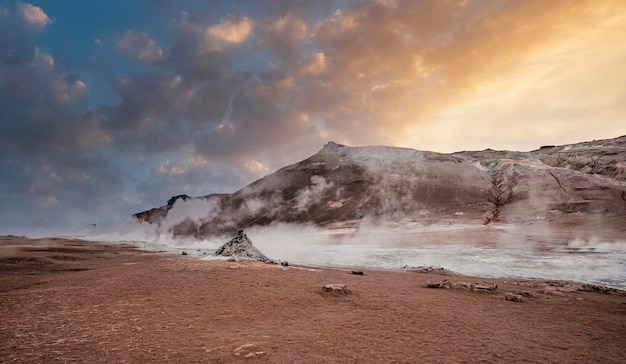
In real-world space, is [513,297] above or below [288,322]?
below

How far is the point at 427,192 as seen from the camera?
78062mm

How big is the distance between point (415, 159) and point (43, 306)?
94.5 m

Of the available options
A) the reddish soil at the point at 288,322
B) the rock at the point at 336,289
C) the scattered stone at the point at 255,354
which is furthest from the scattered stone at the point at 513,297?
the scattered stone at the point at 255,354

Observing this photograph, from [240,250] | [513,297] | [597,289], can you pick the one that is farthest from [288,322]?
[240,250]

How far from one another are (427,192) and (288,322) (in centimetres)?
7358

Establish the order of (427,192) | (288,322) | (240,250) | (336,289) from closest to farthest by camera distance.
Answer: (288,322) < (336,289) < (240,250) < (427,192)

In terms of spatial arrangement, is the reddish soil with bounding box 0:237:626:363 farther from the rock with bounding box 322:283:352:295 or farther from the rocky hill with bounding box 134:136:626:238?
the rocky hill with bounding box 134:136:626:238

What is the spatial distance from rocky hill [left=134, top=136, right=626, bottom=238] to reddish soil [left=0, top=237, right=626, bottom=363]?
43085 millimetres

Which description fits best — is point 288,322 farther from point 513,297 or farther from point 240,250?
point 240,250

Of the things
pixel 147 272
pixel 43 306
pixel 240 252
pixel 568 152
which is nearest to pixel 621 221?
pixel 568 152

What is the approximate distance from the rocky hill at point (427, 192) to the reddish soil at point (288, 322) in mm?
43085

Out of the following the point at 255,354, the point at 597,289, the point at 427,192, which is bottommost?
the point at 597,289

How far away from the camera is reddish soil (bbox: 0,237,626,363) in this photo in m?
7.24

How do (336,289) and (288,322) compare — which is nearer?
(288,322)
